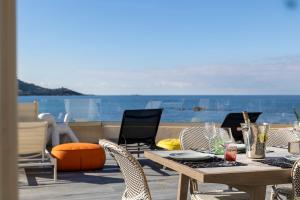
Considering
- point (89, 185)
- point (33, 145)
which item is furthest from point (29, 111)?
point (89, 185)

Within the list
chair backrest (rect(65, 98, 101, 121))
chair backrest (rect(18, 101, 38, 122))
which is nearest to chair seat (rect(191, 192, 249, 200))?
chair backrest (rect(18, 101, 38, 122))

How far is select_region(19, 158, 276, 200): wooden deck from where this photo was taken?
434cm

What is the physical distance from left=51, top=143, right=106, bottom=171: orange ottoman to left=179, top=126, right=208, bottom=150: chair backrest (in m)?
2.63

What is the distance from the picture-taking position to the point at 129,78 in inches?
1193

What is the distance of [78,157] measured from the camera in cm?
571

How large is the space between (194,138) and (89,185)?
73.1 inches

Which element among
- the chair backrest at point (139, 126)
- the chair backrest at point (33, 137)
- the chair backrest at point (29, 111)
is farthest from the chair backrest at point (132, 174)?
the chair backrest at point (29, 111)

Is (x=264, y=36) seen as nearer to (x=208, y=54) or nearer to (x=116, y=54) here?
(x=208, y=54)

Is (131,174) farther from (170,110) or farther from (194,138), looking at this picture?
(170,110)

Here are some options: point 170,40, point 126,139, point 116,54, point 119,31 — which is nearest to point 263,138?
point 126,139

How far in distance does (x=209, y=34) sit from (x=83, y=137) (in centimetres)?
1901

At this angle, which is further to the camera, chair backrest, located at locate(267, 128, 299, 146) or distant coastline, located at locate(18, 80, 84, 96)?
chair backrest, located at locate(267, 128, 299, 146)

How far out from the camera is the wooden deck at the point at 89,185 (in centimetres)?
434

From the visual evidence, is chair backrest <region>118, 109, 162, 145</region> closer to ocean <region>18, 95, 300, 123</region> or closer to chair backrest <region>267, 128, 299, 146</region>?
ocean <region>18, 95, 300, 123</region>
